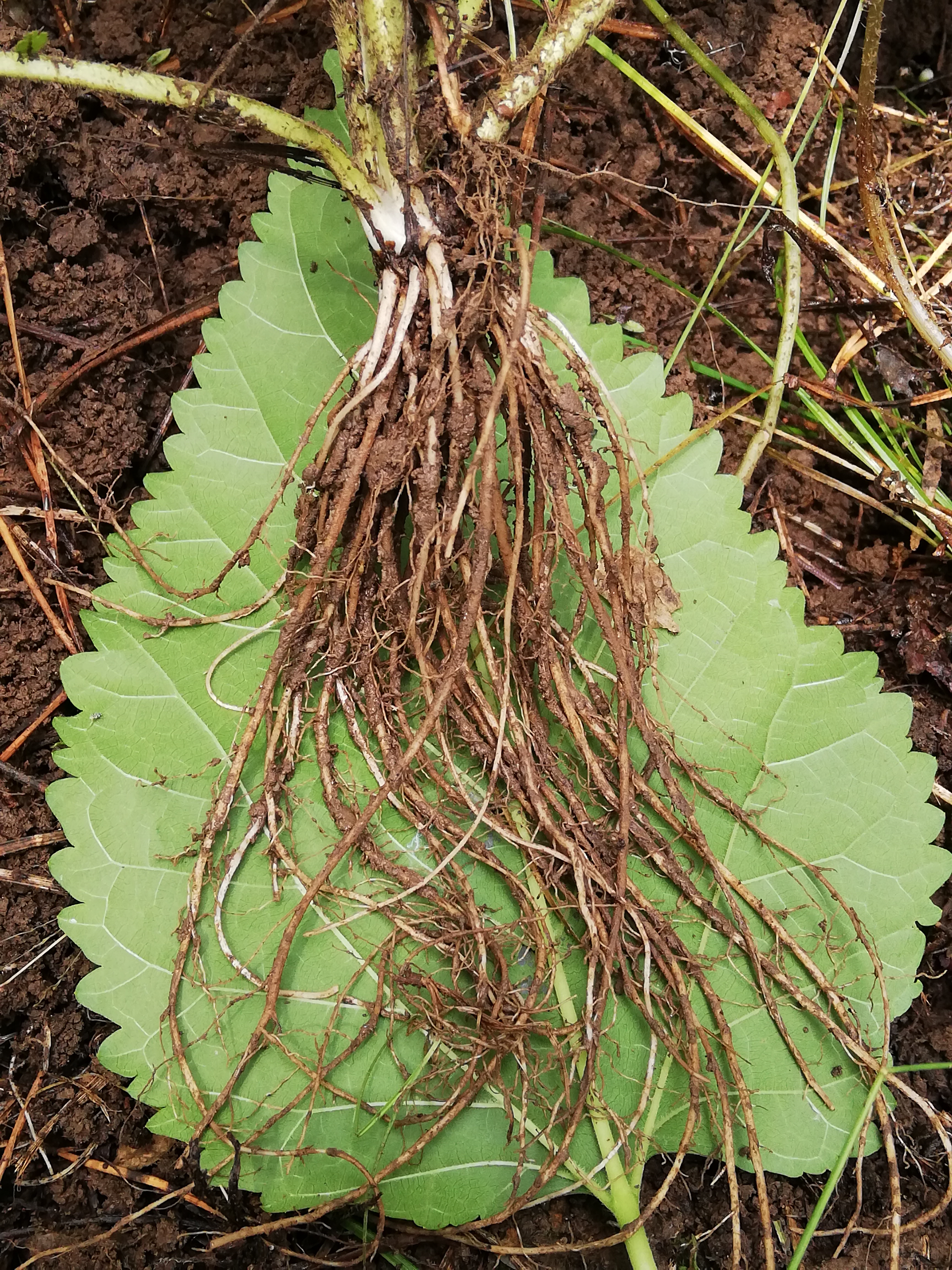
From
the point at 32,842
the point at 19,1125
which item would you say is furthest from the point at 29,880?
the point at 19,1125

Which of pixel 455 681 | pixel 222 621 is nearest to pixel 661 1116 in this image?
pixel 455 681

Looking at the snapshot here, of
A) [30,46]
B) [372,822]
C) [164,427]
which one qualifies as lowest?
[372,822]

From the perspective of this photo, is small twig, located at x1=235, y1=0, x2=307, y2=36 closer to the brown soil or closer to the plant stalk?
the brown soil

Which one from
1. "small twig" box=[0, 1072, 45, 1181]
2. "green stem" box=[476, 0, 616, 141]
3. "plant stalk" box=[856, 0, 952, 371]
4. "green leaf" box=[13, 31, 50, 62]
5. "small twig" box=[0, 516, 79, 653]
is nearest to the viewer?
"green leaf" box=[13, 31, 50, 62]

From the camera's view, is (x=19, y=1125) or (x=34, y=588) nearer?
(x=19, y=1125)

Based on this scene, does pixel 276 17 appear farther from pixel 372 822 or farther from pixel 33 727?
pixel 372 822

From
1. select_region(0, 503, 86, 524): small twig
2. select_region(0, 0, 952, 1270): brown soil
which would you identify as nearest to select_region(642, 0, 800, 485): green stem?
select_region(0, 0, 952, 1270): brown soil
